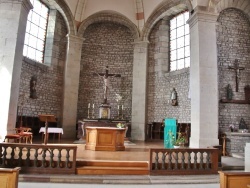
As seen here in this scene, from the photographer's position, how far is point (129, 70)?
532 inches

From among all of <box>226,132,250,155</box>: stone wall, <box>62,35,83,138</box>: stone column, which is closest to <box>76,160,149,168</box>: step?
<box>226,132,250,155</box>: stone wall

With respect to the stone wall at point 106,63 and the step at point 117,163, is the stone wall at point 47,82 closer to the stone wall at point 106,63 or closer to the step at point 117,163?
the stone wall at point 106,63

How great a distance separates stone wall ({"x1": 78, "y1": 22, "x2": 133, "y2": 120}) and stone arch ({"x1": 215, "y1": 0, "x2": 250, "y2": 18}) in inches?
224

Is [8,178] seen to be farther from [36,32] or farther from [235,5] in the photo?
[235,5]

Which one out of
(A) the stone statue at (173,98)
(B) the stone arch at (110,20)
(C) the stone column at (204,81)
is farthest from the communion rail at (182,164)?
(B) the stone arch at (110,20)

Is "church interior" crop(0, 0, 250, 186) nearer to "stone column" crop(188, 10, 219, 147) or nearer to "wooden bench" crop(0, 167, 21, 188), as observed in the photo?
"stone column" crop(188, 10, 219, 147)

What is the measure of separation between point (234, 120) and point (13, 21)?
9.39 m

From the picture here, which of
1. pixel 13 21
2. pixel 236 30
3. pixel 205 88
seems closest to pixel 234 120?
pixel 205 88

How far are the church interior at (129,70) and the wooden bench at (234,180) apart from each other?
430cm

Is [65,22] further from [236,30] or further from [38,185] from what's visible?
[38,185]

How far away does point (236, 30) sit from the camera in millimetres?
9891

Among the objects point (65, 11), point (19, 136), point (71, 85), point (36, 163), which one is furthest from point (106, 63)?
point (36, 163)

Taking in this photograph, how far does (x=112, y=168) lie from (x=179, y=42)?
372 inches

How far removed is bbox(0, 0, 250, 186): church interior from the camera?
8039 millimetres
